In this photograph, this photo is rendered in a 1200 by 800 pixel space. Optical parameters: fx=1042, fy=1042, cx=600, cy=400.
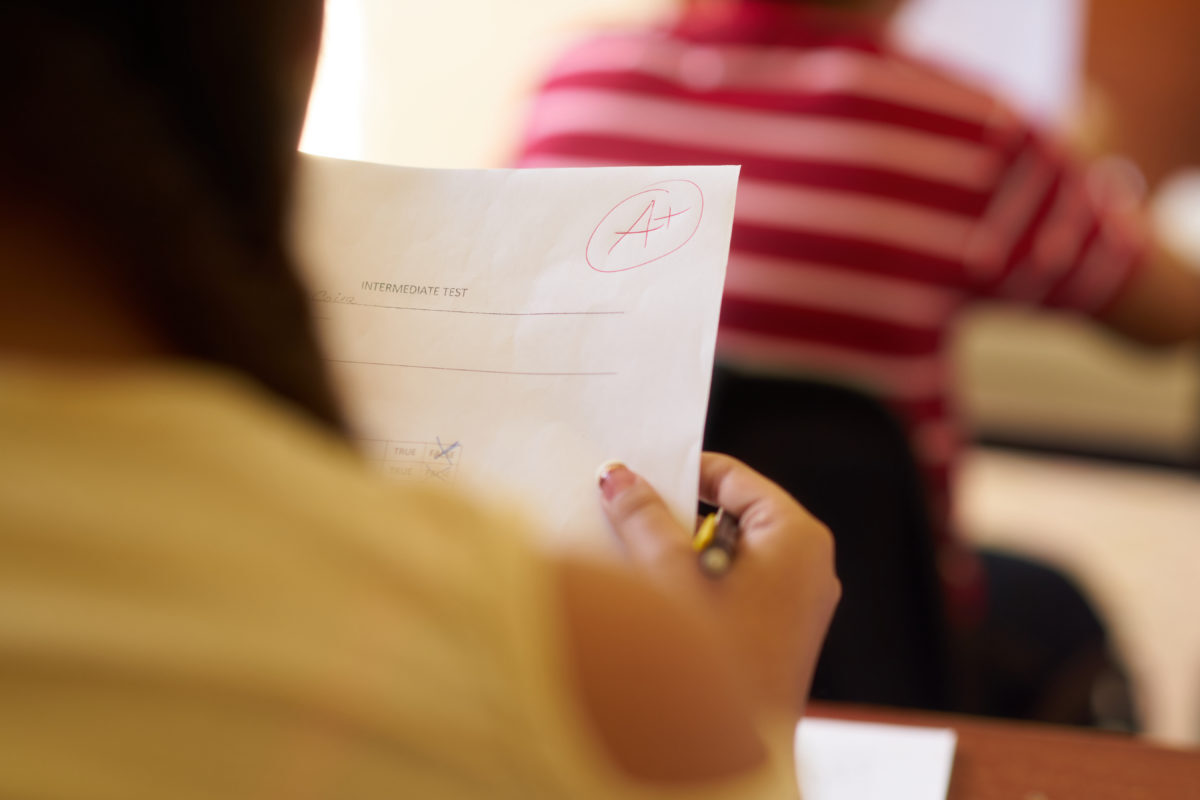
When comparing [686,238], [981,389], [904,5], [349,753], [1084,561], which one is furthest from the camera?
[981,389]

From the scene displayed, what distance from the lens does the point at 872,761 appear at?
0.47m

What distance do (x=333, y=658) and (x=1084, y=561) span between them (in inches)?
73.1

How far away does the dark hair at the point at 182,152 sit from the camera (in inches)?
9.0

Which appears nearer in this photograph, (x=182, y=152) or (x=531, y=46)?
(x=182, y=152)

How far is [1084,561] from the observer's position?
182 cm

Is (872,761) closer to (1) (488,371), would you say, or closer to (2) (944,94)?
(1) (488,371)

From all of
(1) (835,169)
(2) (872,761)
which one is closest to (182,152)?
(2) (872,761)

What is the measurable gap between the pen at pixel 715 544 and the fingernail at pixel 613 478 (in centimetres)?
3

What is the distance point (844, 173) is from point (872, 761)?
1.20 ft

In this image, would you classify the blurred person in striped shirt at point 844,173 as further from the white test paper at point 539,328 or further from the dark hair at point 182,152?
the dark hair at point 182,152

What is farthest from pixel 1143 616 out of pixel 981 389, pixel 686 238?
pixel 686 238

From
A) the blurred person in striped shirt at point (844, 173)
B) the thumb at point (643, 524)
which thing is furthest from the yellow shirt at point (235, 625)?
the blurred person in striped shirt at point (844, 173)

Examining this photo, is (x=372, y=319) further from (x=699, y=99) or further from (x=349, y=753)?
(x=699, y=99)

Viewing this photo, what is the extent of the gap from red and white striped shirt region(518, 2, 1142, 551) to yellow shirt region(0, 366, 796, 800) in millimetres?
457
